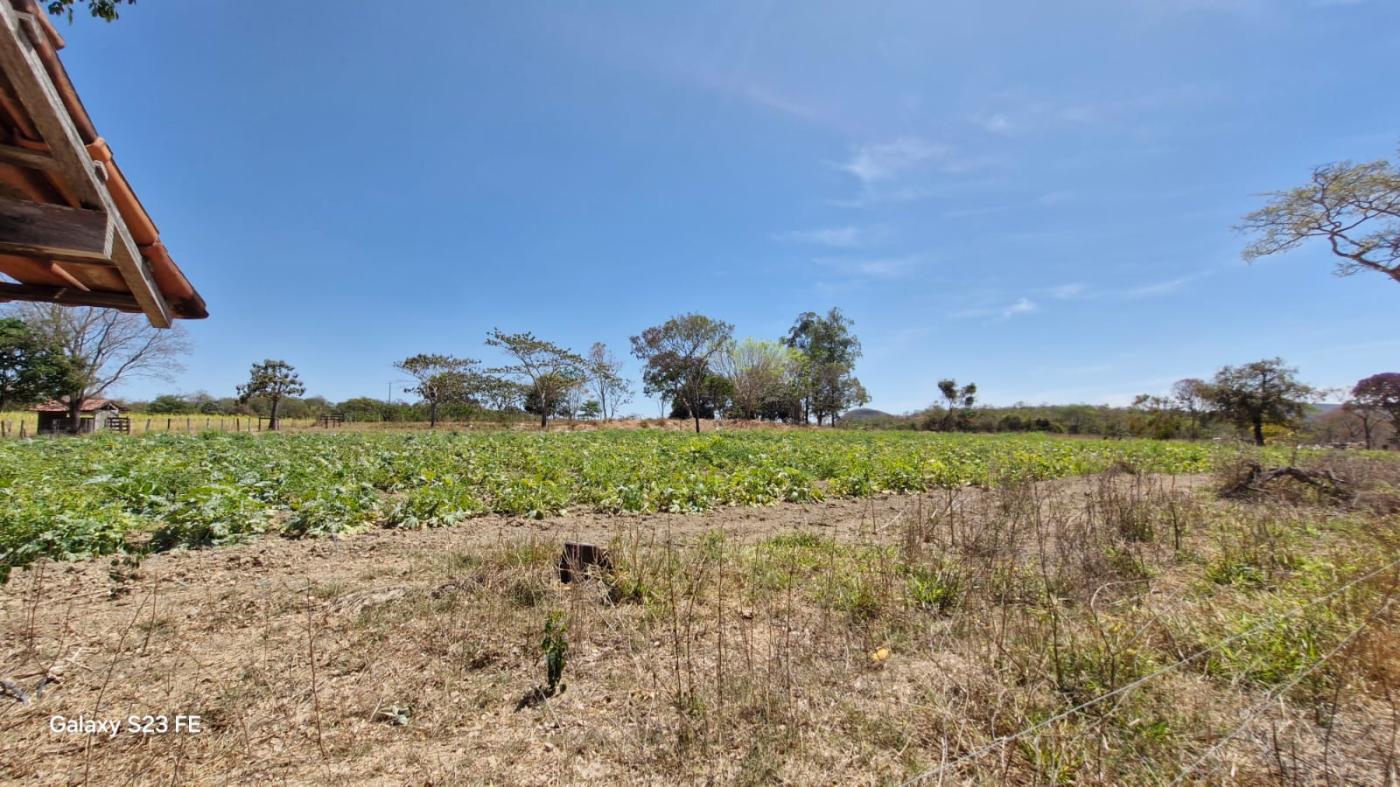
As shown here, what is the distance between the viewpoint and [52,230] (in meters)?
2.40

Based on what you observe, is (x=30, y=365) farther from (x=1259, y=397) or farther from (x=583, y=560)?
(x=1259, y=397)

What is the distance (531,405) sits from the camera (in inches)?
2138

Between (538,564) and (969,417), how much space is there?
6367 centimetres

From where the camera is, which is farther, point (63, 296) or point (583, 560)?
point (583, 560)

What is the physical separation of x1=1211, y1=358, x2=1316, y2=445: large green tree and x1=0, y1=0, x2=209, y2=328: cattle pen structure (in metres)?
57.1

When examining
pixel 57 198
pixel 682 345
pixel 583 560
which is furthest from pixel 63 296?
pixel 682 345

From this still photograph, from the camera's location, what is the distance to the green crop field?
5.54 meters

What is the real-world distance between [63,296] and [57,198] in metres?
0.80

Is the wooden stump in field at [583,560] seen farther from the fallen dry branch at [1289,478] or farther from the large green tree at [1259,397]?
the large green tree at [1259,397]

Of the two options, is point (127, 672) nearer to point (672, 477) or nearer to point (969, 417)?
point (672, 477)

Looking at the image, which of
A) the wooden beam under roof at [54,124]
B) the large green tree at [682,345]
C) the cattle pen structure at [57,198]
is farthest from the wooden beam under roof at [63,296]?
the large green tree at [682,345]

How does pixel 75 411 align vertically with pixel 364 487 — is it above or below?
above

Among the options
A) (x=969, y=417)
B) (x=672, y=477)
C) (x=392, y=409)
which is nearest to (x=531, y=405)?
(x=392, y=409)

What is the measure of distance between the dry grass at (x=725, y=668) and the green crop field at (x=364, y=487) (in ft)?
2.66
